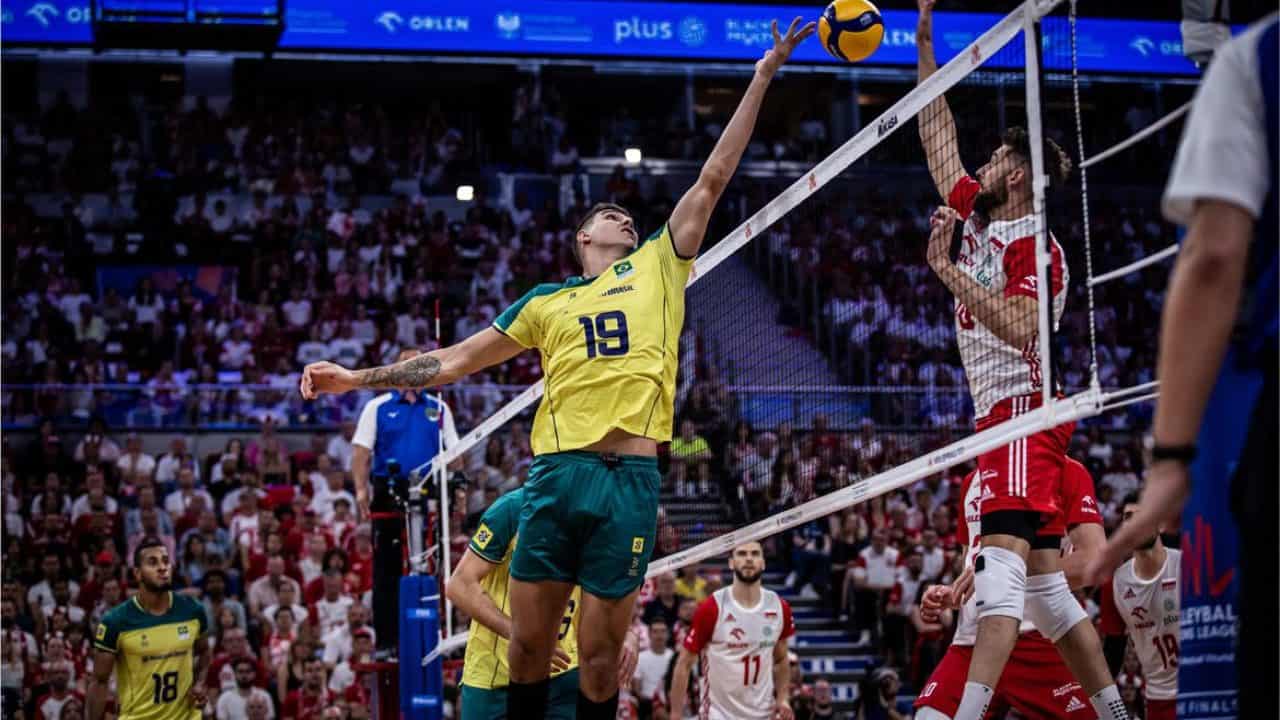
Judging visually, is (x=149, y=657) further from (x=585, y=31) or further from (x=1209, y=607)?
(x=585, y=31)

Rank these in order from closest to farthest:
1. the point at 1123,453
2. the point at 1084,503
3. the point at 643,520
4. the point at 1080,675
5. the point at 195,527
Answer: the point at 643,520, the point at 1080,675, the point at 1084,503, the point at 195,527, the point at 1123,453

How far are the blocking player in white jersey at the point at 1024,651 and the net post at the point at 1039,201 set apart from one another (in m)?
1.08

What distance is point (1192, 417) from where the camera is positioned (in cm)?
279

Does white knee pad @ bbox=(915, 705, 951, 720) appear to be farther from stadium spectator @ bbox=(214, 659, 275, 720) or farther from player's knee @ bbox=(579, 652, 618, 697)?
stadium spectator @ bbox=(214, 659, 275, 720)

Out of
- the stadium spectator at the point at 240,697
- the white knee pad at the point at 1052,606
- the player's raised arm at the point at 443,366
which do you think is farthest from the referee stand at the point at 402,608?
the white knee pad at the point at 1052,606

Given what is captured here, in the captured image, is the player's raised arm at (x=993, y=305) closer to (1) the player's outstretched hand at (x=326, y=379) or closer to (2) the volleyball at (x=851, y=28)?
(2) the volleyball at (x=851, y=28)

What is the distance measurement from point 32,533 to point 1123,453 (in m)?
14.3

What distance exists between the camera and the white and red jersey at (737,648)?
429 inches

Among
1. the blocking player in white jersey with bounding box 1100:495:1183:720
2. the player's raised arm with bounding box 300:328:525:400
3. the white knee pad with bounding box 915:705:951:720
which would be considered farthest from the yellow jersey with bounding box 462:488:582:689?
the blocking player in white jersey with bounding box 1100:495:1183:720

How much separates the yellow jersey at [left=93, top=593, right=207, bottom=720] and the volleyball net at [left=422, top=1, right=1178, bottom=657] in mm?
2499

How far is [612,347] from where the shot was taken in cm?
538

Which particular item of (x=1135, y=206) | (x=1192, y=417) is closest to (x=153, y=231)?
(x=1135, y=206)

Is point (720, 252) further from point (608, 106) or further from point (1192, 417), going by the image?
point (608, 106)

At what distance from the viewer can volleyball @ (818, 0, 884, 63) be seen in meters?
6.32
